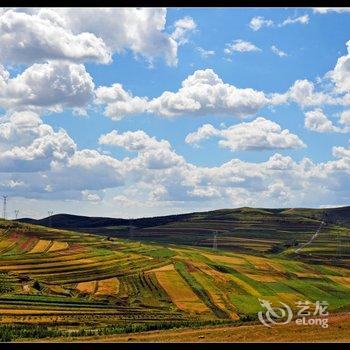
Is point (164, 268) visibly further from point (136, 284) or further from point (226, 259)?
point (226, 259)

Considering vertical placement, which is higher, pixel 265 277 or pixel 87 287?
pixel 265 277

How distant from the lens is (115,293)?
96.7m

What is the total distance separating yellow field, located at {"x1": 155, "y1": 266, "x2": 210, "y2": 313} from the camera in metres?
88.4

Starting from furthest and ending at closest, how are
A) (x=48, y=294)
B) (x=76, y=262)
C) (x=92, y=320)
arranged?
(x=76, y=262) < (x=48, y=294) < (x=92, y=320)

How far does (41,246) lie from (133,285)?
161 ft

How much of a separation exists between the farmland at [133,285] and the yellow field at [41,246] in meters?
0.27

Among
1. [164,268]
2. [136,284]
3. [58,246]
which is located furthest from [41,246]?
[136,284]

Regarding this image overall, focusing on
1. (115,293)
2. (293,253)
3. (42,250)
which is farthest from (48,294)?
(293,253)

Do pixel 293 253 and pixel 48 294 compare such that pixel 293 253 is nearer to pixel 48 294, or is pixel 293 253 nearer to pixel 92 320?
pixel 48 294

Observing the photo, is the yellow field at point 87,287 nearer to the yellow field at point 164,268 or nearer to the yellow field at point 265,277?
the yellow field at point 164,268

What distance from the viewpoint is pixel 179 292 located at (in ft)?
325
